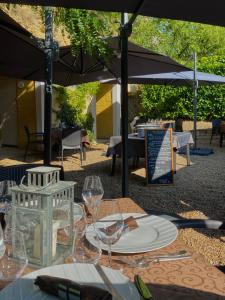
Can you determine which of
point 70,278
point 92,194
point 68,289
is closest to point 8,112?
point 92,194

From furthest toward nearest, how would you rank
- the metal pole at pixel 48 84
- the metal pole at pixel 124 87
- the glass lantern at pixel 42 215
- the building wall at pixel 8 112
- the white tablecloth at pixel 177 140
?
the building wall at pixel 8 112, the white tablecloth at pixel 177 140, the metal pole at pixel 48 84, the metal pole at pixel 124 87, the glass lantern at pixel 42 215

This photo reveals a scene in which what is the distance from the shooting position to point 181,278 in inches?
46.8

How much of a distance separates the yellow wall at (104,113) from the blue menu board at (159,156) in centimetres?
994

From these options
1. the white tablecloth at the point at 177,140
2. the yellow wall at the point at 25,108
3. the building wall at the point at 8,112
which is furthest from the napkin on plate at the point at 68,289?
the building wall at the point at 8,112

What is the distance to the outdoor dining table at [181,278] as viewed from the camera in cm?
108

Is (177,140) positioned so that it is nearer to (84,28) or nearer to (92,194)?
(84,28)

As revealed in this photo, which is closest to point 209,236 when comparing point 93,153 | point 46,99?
point 46,99

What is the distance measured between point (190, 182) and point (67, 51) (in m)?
3.24

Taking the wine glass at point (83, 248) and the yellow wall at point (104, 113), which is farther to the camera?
the yellow wall at point (104, 113)

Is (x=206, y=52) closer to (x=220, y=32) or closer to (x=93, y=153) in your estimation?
(x=220, y=32)

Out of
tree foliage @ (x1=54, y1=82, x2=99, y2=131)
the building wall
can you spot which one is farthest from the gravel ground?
the building wall

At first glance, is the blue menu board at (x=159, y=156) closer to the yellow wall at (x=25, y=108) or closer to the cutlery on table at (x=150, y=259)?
the cutlery on table at (x=150, y=259)

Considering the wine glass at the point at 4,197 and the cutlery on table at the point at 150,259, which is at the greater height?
the wine glass at the point at 4,197

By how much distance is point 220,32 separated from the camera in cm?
2225
